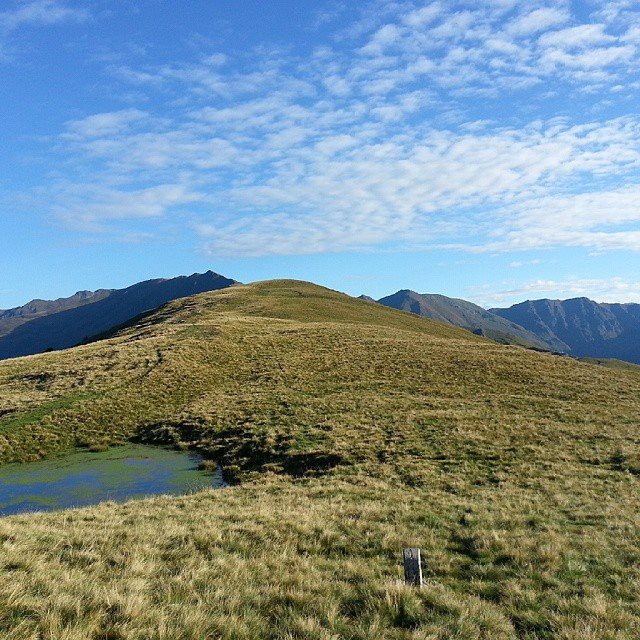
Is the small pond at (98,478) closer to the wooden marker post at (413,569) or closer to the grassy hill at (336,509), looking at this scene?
the grassy hill at (336,509)

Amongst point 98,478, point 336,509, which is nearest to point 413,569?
point 336,509

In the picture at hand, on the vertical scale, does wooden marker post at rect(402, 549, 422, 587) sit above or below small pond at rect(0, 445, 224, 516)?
above

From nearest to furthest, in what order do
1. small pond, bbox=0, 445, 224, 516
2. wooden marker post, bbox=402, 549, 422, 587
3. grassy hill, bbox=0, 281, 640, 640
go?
grassy hill, bbox=0, 281, 640, 640 → wooden marker post, bbox=402, 549, 422, 587 → small pond, bbox=0, 445, 224, 516

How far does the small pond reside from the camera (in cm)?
1858

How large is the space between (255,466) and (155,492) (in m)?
5.20

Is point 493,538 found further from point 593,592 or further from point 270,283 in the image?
point 270,283

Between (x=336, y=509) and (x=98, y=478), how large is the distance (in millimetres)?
12558

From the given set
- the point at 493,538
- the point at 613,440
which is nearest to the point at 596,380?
the point at 613,440

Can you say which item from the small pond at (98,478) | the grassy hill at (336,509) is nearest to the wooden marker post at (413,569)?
the grassy hill at (336,509)

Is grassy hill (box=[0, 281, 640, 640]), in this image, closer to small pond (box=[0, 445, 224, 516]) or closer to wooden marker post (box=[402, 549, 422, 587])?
wooden marker post (box=[402, 549, 422, 587])

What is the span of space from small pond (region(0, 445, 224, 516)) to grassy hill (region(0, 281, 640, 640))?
177cm

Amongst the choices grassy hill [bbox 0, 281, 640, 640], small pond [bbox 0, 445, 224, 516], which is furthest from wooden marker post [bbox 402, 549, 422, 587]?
small pond [bbox 0, 445, 224, 516]

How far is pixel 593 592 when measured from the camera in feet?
29.1

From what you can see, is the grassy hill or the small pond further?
the small pond
